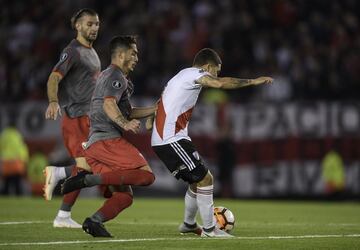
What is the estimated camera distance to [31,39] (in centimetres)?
2667

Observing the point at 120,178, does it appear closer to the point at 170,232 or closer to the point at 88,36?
the point at 170,232

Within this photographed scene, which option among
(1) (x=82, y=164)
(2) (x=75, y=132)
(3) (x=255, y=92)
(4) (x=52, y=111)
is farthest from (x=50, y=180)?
(3) (x=255, y=92)

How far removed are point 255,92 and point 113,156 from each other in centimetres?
1408

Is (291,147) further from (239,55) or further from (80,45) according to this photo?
(80,45)

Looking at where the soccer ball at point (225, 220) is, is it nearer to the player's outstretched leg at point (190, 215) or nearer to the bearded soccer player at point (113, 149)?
the player's outstretched leg at point (190, 215)

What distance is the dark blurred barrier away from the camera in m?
23.8

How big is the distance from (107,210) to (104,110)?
1080 mm

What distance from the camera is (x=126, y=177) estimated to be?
10.2 meters

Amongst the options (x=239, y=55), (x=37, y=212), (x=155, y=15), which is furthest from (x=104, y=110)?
(x=155, y=15)

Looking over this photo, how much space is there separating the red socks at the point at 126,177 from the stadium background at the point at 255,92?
13533mm

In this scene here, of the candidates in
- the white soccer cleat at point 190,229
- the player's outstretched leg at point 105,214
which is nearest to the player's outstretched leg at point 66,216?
the white soccer cleat at point 190,229

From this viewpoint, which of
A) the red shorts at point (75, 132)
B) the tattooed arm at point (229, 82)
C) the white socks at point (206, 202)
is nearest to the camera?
the tattooed arm at point (229, 82)

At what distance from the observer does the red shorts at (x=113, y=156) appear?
10289 mm

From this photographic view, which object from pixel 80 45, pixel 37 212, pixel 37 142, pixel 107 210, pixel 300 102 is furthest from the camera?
pixel 37 142
